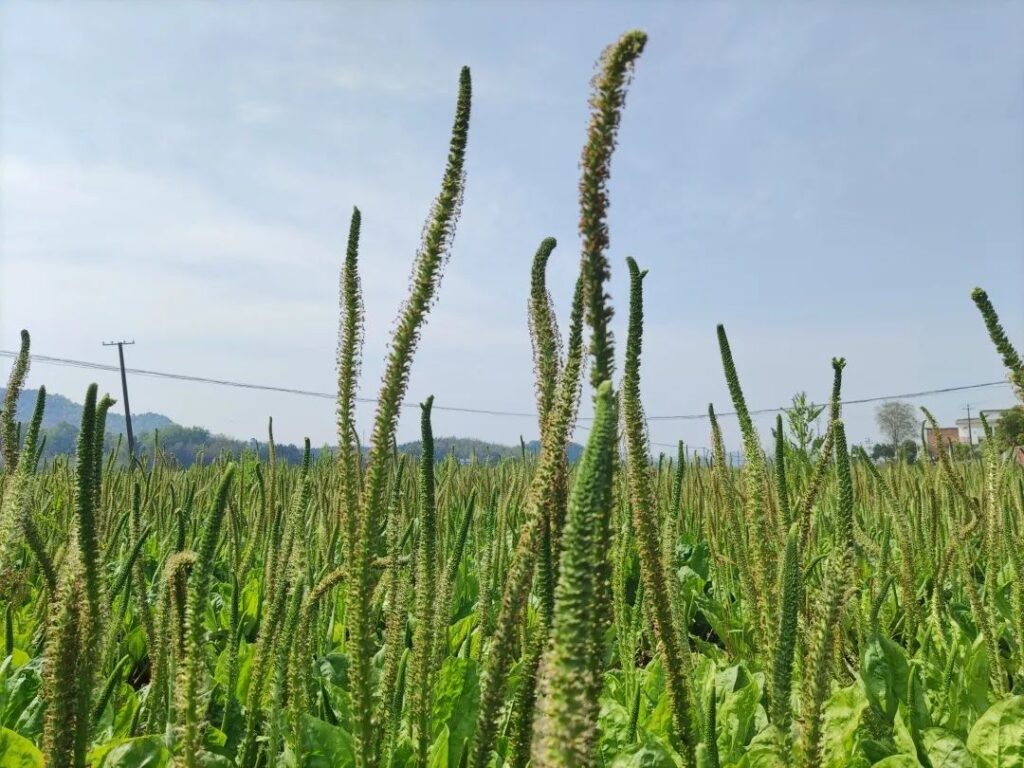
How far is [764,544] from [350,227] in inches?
52.3

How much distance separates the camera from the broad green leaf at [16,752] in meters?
2.08

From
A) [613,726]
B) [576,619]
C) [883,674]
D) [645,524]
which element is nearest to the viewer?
[576,619]

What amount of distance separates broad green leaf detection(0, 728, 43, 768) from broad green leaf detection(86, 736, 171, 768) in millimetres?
197

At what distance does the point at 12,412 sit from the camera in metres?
2.15

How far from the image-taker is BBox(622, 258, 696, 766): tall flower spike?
1262mm

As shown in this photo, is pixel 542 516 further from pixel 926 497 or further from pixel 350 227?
pixel 926 497

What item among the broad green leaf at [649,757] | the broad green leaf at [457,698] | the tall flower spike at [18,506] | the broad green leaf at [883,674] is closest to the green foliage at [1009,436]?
the broad green leaf at [883,674]

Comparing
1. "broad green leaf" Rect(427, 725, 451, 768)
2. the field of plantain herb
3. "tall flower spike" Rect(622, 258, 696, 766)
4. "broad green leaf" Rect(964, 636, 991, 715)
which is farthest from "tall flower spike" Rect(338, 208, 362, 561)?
"broad green leaf" Rect(964, 636, 991, 715)

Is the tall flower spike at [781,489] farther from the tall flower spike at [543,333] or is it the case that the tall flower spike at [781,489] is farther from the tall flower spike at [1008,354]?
the tall flower spike at [543,333]

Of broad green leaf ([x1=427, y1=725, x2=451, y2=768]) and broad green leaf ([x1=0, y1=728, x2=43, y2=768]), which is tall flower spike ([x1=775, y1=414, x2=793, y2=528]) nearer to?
broad green leaf ([x1=427, y1=725, x2=451, y2=768])

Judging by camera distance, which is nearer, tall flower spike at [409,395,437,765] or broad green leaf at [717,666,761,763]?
tall flower spike at [409,395,437,765]

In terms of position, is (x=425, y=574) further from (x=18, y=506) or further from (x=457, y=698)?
(x=457, y=698)

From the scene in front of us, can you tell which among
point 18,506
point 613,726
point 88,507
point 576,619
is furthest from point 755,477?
point 18,506

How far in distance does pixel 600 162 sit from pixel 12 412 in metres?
2.05
